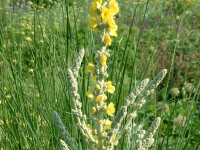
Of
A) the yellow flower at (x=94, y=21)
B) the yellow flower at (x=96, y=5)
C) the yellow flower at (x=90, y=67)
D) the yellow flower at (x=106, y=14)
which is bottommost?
the yellow flower at (x=90, y=67)

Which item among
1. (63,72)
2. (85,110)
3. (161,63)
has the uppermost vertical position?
(63,72)

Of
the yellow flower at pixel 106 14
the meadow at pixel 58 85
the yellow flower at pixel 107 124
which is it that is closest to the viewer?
the yellow flower at pixel 106 14

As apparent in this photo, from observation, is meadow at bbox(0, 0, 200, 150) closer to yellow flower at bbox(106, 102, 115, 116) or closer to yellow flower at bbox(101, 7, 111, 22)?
yellow flower at bbox(101, 7, 111, 22)

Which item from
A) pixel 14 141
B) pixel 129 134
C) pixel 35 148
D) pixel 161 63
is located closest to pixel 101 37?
pixel 129 134

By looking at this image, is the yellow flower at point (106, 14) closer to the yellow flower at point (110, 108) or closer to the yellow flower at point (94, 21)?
the yellow flower at point (94, 21)

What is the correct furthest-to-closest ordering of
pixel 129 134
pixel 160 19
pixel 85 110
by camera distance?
1. pixel 160 19
2. pixel 85 110
3. pixel 129 134

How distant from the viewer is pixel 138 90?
2.73 ft

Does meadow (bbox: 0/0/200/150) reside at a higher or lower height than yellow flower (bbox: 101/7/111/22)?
lower

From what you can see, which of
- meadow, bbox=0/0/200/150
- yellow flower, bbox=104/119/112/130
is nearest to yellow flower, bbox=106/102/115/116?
yellow flower, bbox=104/119/112/130

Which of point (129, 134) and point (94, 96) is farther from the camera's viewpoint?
point (129, 134)

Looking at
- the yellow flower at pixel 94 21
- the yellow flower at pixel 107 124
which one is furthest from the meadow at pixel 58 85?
the yellow flower at pixel 107 124

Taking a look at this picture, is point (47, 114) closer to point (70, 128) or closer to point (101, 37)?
point (70, 128)

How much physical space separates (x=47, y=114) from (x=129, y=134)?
516mm

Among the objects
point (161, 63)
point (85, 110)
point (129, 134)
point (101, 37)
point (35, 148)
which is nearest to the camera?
point (101, 37)
